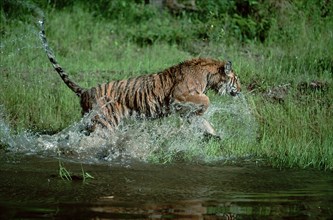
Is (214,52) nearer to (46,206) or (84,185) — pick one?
(84,185)

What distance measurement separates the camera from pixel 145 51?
11352mm

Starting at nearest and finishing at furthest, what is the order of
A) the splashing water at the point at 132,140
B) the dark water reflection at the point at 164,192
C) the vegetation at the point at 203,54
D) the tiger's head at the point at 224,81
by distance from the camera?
the dark water reflection at the point at 164,192 → the splashing water at the point at 132,140 → the vegetation at the point at 203,54 → the tiger's head at the point at 224,81

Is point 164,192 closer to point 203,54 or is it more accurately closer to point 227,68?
point 227,68

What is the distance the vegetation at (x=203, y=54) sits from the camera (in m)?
7.49

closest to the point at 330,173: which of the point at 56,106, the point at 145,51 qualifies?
the point at 56,106

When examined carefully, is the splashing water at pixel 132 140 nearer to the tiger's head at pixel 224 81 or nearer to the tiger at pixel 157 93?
the tiger at pixel 157 93

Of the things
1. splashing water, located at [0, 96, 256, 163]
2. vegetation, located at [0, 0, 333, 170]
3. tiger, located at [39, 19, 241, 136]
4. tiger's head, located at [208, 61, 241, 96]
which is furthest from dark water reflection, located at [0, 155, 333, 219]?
tiger's head, located at [208, 61, 241, 96]

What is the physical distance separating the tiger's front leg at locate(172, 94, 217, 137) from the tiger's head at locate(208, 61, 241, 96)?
0.30m

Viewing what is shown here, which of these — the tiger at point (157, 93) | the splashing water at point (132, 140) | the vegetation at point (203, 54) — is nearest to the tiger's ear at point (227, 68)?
the tiger at point (157, 93)

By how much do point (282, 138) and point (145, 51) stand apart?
4633 millimetres

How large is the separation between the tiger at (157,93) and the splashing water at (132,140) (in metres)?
0.10

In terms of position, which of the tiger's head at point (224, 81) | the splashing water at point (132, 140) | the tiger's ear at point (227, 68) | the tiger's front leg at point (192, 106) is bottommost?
the splashing water at point (132, 140)

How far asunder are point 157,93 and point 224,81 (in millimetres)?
813

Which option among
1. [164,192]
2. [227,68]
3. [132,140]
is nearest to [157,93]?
[132,140]
